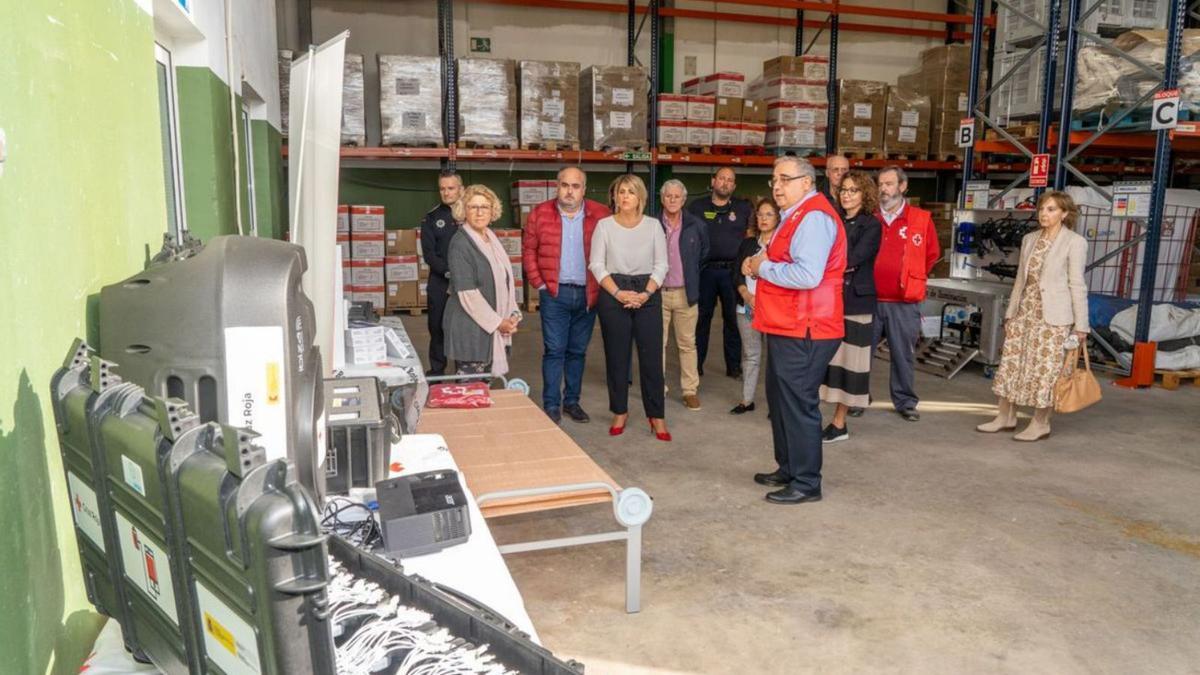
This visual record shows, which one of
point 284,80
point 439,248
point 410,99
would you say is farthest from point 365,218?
point 439,248

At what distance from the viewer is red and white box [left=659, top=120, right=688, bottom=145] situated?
9.86m

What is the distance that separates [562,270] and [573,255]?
0.11 m

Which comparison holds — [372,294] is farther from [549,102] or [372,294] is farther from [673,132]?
[673,132]

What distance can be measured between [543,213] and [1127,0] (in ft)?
18.7

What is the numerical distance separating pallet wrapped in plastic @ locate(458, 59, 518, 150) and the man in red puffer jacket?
4.18m

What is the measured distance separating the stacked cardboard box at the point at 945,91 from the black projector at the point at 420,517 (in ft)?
33.4

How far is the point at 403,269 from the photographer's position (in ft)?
32.2

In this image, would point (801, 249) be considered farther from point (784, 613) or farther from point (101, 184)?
point (101, 184)

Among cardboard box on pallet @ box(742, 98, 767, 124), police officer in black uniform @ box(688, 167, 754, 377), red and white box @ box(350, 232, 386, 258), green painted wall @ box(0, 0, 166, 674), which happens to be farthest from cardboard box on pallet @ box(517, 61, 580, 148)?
green painted wall @ box(0, 0, 166, 674)

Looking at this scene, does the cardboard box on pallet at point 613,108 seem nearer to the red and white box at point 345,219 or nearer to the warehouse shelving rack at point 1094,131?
the red and white box at point 345,219

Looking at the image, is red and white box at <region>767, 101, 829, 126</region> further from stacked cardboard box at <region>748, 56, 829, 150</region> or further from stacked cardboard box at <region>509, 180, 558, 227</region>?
stacked cardboard box at <region>509, 180, 558, 227</region>

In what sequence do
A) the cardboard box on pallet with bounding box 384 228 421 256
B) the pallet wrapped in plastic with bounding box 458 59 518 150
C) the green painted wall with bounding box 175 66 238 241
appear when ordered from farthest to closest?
1. the cardboard box on pallet with bounding box 384 228 421 256
2. the pallet wrapped in plastic with bounding box 458 59 518 150
3. the green painted wall with bounding box 175 66 238 241

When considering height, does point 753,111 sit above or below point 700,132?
above

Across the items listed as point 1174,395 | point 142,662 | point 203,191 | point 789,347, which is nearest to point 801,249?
point 789,347
